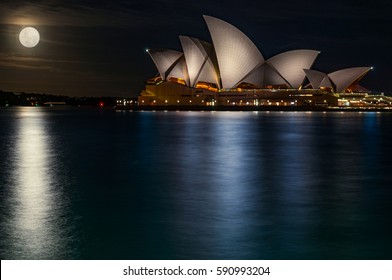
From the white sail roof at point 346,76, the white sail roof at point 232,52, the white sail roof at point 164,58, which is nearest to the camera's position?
the white sail roof at point 232,52

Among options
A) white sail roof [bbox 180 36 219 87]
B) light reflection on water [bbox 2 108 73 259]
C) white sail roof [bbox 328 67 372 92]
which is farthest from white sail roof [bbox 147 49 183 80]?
light reflection on water [bbox 2 108 73 259]

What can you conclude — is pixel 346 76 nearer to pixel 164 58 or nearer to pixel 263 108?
pixel 263 108

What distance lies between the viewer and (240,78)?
9550 centimetres

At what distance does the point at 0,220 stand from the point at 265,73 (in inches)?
3579

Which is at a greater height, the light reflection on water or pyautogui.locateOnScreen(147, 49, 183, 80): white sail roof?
pyautogui.locateOnScreen(147, 49, 183, 80): white sail roof

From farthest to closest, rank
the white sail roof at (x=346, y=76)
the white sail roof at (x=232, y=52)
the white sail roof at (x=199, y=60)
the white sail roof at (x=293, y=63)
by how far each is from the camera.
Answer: the white sail roof at (x=346, y=76), the white sail roof at (x=293, y=63), the white sail roof at (x=199, y=60), the white sail roof at (x=232, y=52)

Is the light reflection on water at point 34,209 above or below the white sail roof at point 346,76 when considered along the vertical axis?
below

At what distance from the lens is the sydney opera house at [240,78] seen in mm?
89000

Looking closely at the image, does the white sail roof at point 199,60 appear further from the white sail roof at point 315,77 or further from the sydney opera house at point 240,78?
the white sail roof at point 315,77

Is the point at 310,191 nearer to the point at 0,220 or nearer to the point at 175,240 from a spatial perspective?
the point at 175,240

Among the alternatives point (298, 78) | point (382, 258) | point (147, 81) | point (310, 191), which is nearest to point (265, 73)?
point (298, 78)

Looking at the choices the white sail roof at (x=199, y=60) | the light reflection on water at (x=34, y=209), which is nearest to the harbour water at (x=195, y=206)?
the light reflection on water at (x=34, y=209)

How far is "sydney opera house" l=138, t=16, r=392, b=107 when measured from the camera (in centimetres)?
8900

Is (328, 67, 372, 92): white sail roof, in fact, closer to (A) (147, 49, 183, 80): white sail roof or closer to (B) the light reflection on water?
(A) (147, 49, 183, 80): white sail roof
